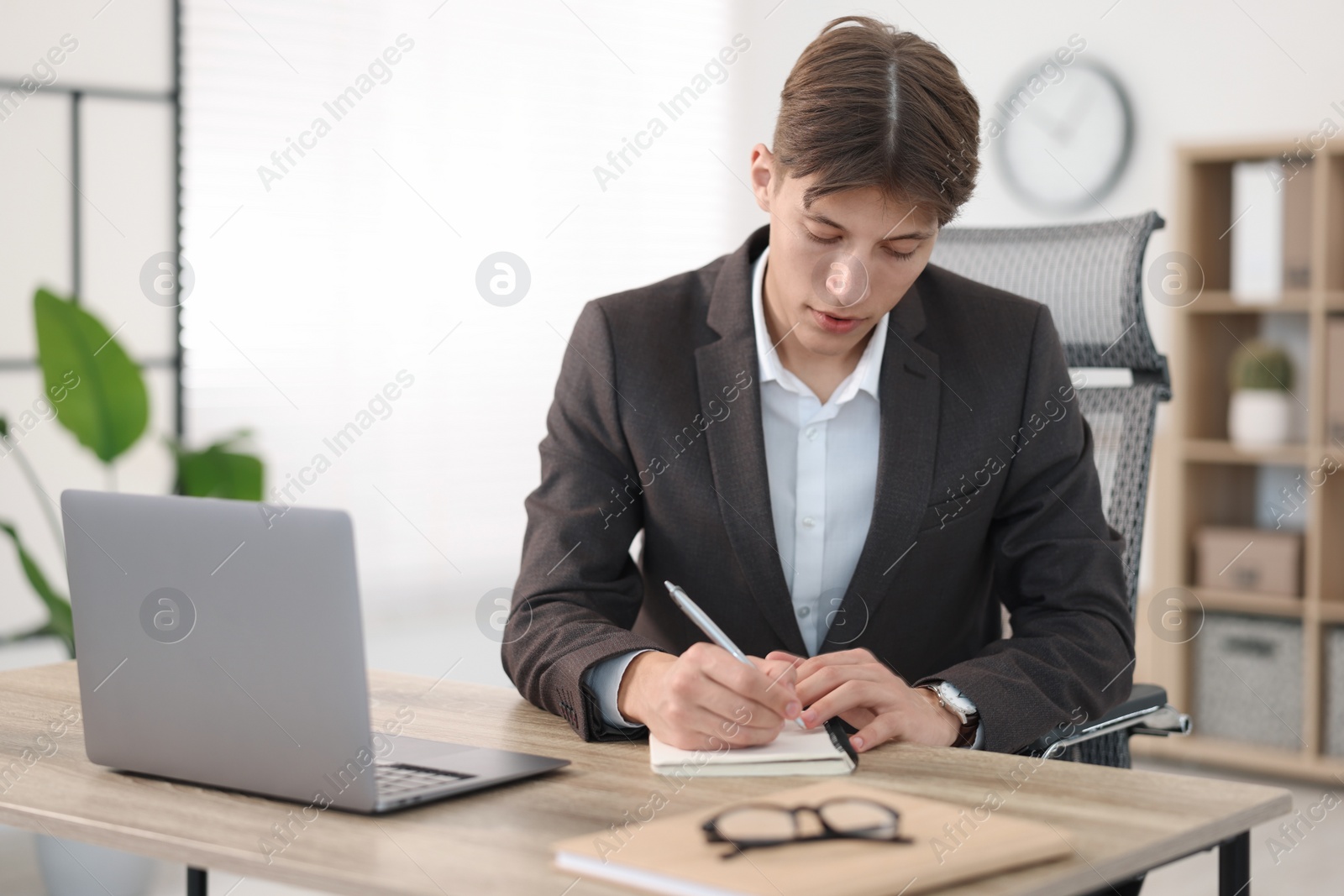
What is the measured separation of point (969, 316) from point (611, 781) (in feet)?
2.82

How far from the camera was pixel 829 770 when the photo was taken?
3.77ft

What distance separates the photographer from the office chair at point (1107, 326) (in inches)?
71.6

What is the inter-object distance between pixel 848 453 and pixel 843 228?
1.05 feet

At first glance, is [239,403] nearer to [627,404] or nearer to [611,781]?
[627,404]

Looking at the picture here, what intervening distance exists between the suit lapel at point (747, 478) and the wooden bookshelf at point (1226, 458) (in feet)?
8.35

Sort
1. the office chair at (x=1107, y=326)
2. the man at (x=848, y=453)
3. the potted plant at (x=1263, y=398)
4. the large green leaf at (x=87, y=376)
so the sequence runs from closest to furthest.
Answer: the man at (x=848, y=453)
the office chair at (x=1107, y=326)
the large green leaf at (x=87, y=376)
the potted plant at (x=1263, y=398)

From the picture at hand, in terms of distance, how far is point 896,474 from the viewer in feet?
5.32

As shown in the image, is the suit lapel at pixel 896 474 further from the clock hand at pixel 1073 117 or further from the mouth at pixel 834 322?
the clock hand at pixel 1073 117

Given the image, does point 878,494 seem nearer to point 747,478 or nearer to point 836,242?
point 747,478

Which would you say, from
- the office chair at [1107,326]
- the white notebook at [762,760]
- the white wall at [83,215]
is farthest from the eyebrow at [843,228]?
the white wall at [83,215]

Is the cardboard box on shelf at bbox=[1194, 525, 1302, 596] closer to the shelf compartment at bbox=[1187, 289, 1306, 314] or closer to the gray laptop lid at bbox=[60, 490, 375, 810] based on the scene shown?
the shelf compartment at bbox=[1187, 289, 1306, 314]

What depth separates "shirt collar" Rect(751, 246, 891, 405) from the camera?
66.9 inches

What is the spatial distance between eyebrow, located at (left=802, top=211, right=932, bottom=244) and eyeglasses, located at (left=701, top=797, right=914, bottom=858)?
2.26 ft

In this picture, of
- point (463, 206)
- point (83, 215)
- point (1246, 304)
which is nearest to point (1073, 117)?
point (1246, 304)
